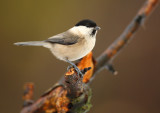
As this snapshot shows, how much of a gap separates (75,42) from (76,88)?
0.30m

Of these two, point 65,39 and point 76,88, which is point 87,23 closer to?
point 65,39

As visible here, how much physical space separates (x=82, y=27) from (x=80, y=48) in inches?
5.1

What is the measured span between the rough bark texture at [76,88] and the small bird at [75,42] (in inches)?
3.1

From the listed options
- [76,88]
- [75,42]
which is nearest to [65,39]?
[75,42]

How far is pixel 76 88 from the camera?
1.17m

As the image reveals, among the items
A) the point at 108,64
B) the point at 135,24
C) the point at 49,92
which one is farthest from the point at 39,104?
the point at 135,24

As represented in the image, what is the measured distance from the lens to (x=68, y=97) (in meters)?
1.27

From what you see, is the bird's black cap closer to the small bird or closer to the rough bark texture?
the small bird

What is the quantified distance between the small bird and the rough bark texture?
0.26 ft

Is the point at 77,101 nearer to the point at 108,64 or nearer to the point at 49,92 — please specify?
the point at 49,92

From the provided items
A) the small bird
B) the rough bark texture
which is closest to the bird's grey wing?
the small bird

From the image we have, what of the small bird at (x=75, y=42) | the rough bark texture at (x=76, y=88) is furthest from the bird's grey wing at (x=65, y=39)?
the rough bark texture at (x=76, y=88)

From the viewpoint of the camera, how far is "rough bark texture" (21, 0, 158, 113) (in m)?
1.18

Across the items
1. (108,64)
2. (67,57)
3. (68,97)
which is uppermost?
(67,57)
